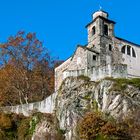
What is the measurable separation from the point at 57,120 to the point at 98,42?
8729 millimetres

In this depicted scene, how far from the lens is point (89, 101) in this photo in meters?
40.2

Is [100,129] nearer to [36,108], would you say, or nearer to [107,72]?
[107,72]

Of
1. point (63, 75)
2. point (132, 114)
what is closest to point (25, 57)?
point (63, 75)

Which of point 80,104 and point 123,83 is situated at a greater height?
point 123,83

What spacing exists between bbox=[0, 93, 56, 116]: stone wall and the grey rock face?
53.3 inches

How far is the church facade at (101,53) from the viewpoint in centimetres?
4356

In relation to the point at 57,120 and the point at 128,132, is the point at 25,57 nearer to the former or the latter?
the point at 57,120

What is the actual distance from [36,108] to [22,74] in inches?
262

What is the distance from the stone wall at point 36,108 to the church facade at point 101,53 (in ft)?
8.26

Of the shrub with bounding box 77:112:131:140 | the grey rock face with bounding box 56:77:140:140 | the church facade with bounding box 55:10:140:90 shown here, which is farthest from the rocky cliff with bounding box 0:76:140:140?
the church facade with bounding box 55:10:140:90

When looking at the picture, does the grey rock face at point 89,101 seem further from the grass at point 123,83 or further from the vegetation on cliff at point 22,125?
the vegetation on cliff at point 22,125

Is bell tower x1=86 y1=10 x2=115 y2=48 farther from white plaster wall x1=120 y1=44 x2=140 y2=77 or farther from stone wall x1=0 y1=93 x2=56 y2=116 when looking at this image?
stone wall x1=0 y1=93 x2=56 y2=116

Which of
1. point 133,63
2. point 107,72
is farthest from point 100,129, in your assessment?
point 133,63

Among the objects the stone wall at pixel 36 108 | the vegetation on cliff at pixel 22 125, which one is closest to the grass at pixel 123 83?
the vegetation on cliff at pixel 22 125
